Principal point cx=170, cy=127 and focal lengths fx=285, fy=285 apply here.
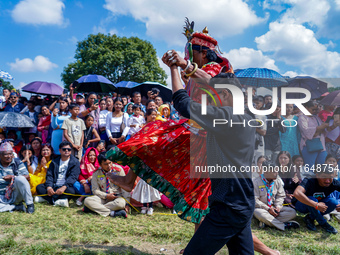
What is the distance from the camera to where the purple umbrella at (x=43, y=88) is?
857 cm

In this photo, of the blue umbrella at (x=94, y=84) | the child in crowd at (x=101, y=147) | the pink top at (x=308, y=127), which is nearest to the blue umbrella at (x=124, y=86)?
the blue umbrella at (x=94, y=84)

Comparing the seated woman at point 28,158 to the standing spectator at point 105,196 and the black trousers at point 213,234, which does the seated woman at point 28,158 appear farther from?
the black trousers at point 213,234

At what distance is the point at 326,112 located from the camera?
21.4 ft

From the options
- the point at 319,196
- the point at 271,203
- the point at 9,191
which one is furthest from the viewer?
the point at 9,191

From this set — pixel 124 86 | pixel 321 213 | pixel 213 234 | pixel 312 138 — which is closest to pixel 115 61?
pixel 124 86

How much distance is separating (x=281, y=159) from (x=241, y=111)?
3816mm

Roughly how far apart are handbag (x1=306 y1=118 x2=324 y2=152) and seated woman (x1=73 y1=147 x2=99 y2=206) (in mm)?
4310

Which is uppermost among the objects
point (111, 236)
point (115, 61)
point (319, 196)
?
point (115, 61)

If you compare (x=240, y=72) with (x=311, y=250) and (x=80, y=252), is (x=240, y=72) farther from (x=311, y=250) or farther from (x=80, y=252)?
(x=80, y=252)

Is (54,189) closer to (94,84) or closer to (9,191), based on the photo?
(9,191)

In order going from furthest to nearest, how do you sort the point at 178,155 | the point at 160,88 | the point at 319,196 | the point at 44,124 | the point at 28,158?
the point at 160,88
the point at 44,124
the point at 28,158
the point at 319,196
the point at 178,155

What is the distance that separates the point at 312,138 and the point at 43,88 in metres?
7.49

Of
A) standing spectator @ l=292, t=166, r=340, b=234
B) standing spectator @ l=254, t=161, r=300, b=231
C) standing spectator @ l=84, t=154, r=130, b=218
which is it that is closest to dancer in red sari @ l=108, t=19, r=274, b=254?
standing spectator @ l=254, t=161, r=300, b=231

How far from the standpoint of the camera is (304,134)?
19.3 feet
